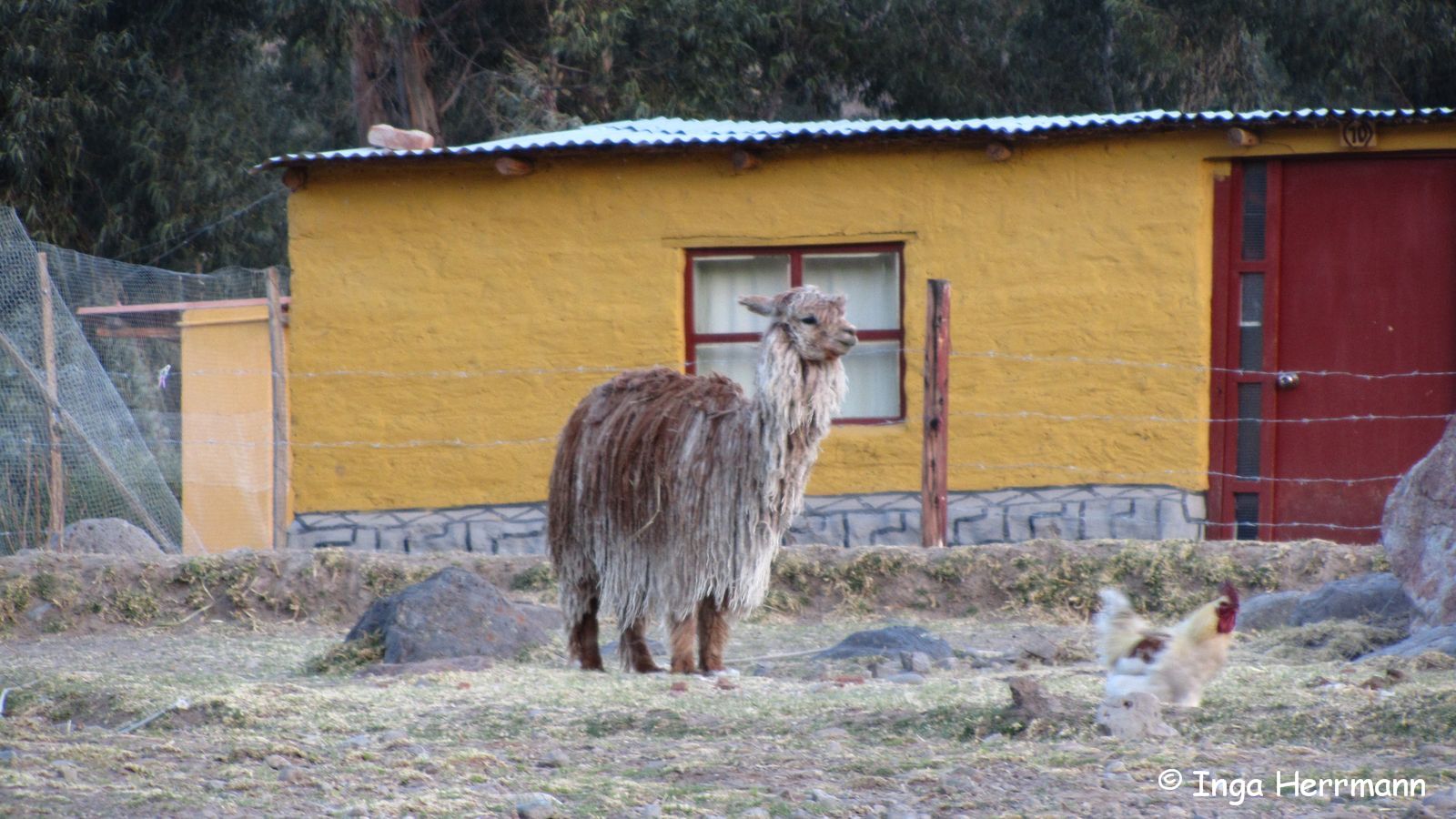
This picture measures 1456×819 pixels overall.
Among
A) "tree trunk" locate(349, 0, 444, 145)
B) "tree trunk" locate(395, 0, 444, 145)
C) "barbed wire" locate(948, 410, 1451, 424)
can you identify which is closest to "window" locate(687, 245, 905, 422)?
"barbed wire" locate(948, 410, 1451, 424)

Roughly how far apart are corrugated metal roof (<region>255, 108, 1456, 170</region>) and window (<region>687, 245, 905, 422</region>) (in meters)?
0.94

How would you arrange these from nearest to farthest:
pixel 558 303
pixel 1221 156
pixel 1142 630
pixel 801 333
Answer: pixel 1142 630
pixel 801 333
pixel 1221 156
pixel 558 303

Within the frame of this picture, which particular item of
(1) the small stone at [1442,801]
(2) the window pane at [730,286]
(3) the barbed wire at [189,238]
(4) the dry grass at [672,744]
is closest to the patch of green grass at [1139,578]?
(4) the dry grass at [672,744]

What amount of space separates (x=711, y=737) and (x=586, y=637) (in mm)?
2275

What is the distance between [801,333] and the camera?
23.6 ft

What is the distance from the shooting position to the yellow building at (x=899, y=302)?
12.1 metres

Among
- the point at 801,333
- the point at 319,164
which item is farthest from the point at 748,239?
the point at 801,333

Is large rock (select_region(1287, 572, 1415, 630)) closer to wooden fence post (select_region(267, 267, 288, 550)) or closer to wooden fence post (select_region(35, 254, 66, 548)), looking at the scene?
wooden fence post (select_region(267, 267, 288, 550))

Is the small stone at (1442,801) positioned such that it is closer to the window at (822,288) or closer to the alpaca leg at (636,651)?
the alpaca leg at (636,651)

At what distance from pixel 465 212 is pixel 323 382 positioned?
1.68 meters

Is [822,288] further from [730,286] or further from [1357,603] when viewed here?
[1357,603]

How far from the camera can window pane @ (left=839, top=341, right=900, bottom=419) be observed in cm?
1270

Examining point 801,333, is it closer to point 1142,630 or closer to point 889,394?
point 1142,630

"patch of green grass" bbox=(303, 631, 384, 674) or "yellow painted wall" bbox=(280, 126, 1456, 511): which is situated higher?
"yellow painted wall" bbox=(280, 126, 1456, 511)
